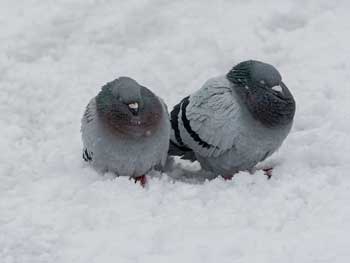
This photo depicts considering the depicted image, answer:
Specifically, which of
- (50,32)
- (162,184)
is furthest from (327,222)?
(50,32)

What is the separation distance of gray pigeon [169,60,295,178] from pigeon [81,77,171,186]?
34 cm

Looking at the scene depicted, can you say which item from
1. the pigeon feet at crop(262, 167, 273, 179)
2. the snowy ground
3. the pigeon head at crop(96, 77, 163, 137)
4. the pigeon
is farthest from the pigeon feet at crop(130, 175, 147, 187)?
the pigeon feet at crop(262, 167, 273, 179)

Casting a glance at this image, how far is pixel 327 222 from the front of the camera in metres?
5.51

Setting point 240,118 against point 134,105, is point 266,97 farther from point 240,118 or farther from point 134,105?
point 134,105

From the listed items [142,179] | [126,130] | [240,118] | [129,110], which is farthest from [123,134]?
[240,118]

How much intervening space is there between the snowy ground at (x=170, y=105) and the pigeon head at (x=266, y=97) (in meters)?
0.46

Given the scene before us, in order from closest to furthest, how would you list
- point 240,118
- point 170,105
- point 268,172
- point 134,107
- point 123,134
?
point 134,107 < point 123,134 < point 240,118 < point 268,172 < point 170,105

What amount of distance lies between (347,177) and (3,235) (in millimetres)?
2681

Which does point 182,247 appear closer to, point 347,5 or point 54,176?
point 54,176

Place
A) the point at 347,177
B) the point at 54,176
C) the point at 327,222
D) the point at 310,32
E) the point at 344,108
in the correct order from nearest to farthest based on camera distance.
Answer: the point at 327,222, the point at 347,177, the point at 54,176, the point at 344,108, the point at 310,32

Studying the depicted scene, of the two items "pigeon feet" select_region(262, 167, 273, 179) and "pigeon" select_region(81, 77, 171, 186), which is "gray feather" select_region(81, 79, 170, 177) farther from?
"pigeon feet" select_region(262, 167, 273, 179)

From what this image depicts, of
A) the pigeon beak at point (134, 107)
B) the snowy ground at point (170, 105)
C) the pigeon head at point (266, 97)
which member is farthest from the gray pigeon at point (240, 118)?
the pigeon beak at point (134, 107)

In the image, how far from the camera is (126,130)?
21.3 ft

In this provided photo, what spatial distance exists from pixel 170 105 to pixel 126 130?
73.4 inches
